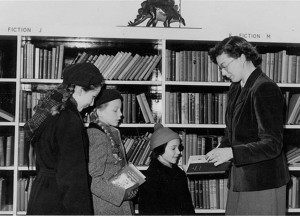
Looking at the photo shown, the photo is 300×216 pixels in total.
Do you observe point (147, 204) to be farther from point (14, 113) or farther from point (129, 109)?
point (14, 113)

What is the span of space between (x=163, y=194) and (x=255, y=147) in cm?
97

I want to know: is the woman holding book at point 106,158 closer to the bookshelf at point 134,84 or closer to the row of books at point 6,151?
the bookshelf at point 134,84

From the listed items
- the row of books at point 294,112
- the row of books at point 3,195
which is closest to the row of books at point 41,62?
the row of books at point 3,195

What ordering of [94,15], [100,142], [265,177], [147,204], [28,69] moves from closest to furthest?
[265,177] → [100,142] → [147,204] → [28,69] → [94,15]

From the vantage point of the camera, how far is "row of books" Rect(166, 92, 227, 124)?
3.21 metres

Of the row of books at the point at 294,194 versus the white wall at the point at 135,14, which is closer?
the row of books at the point at 294,194

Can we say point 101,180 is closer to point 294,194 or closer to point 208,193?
point 208,193

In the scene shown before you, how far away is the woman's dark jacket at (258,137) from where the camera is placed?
76.0 inches

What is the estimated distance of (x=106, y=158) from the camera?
7.89ft

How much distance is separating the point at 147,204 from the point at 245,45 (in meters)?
1.33

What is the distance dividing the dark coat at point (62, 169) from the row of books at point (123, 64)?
1.28m

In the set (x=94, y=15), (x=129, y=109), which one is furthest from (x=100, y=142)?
(x=94, y=15)

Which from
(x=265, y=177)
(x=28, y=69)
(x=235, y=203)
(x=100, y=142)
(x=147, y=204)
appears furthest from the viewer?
(x=28, y=69)

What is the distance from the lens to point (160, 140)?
9.22 feet
